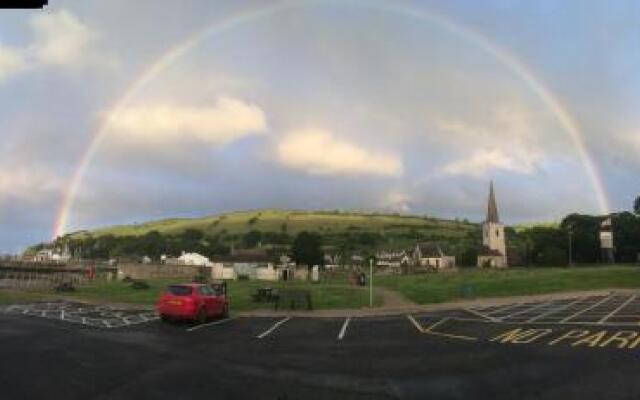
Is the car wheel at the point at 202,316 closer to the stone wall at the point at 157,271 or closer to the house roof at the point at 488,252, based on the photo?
the stone wall at the point at 157,271

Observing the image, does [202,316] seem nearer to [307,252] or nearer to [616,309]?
[616,309]

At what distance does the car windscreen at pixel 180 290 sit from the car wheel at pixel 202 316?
0.90 m

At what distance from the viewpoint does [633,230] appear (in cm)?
12606

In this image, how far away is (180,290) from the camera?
105 feet

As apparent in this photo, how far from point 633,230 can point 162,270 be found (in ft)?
246

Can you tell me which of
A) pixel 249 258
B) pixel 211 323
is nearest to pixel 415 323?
pixel 211 323

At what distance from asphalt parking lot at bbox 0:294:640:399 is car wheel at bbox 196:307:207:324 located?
0.69 m

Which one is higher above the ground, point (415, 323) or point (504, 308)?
point (504, 308)

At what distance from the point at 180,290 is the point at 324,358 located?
13.0 metres

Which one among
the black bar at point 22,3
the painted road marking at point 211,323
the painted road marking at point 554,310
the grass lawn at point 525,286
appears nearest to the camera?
the black bar at point 22,3

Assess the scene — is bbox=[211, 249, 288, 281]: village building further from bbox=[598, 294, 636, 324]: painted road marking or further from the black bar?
the black bar

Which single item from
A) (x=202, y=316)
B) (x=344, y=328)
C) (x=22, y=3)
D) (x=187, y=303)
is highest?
(x=22, y=3)

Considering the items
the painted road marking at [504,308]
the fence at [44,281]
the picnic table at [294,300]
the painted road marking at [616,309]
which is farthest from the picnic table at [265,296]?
the fence at [44,281]

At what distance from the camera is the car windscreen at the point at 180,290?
3183 centimetres
